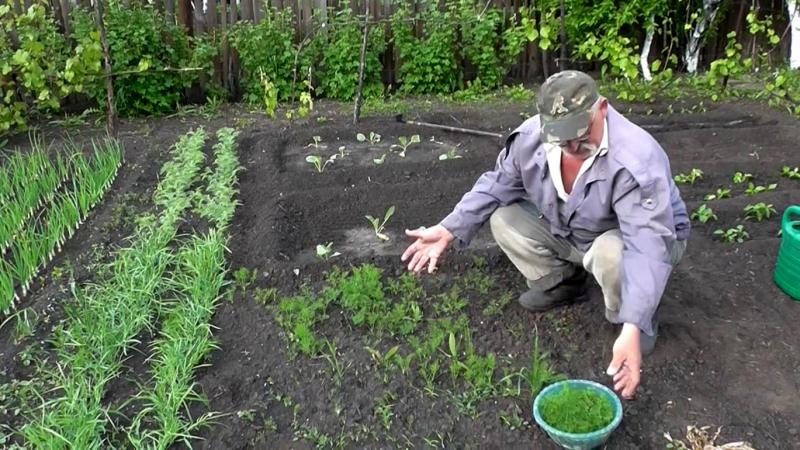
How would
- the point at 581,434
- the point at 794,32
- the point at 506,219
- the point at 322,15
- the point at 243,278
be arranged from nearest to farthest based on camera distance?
the point at 581,434 < the point at 506,219 < the point at 243,278 < the point at 322,15 < the point at 794,32

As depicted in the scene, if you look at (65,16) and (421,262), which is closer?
(421,262)

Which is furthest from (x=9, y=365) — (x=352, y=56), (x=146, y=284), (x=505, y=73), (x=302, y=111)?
(x=505, y=73)

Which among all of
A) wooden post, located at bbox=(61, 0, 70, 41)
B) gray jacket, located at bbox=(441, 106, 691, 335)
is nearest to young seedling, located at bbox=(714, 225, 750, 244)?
gray jacket, located at bbox=(441, 106, 691, 335)

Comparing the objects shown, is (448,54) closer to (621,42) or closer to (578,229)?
(621,42)

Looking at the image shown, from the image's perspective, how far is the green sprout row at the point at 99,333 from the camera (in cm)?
284

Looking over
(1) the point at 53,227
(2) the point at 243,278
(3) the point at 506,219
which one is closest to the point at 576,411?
(3) the point at 506,219

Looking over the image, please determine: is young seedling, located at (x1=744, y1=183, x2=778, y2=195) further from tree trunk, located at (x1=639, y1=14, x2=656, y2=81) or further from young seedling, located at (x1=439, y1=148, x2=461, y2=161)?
tree trunk, located at (x1=639, y1=14, x2=656, y2=81)

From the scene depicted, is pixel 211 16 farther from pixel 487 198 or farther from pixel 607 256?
pixel 607 256

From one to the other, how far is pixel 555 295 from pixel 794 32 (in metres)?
5.85

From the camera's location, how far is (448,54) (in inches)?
295

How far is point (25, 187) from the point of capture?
4.85 m

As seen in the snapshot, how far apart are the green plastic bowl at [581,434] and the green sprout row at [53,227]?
2633 millimetres

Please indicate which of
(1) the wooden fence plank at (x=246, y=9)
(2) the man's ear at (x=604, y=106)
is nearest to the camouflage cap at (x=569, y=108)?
(2) the man's ear at (x=604, y=106)

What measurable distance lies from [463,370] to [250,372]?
927 mm
